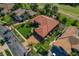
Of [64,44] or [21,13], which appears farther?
[21,13]

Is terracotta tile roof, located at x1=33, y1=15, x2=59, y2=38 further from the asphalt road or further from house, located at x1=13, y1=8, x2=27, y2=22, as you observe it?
the asphalt road

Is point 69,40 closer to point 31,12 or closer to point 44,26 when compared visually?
point 44,26

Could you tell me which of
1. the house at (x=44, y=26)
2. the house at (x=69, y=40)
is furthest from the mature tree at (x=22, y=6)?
the house at (x=69, y=40)

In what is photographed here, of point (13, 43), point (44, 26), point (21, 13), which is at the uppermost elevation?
point (21, 13)

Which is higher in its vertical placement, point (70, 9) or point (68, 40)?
point (70, 9)

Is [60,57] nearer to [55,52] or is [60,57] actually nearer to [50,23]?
[55,52]

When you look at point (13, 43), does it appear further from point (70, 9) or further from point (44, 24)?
point (70, 9)

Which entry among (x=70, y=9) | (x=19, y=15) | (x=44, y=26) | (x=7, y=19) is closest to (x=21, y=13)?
(x=19, y=15)
